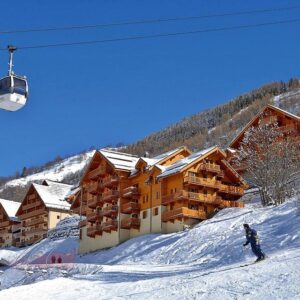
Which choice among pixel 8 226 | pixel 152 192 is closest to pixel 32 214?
pixel 8 226

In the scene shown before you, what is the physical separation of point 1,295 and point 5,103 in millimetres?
13867

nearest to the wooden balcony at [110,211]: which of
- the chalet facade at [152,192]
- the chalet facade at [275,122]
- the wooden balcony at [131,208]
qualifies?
the chalet facade at [152,192]

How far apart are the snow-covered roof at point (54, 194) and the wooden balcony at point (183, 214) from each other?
42014 millimetres

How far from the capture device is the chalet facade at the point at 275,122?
67062 mm

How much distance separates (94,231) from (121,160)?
811 centimetres

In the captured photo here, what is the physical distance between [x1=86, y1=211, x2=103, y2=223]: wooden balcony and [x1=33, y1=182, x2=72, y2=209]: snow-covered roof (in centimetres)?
2611

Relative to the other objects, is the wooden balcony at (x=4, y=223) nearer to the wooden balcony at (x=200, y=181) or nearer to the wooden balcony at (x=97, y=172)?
the wooden balcony at (x=97, y=172)

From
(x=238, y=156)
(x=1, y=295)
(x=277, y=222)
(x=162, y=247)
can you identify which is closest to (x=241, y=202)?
(x=238, y=156)

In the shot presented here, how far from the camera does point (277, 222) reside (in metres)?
40.1

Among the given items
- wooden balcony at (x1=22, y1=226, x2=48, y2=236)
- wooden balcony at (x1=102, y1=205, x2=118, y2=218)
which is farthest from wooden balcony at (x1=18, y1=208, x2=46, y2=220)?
wooden balcony at (x1=102, y1=205, x2=118, y2=218)

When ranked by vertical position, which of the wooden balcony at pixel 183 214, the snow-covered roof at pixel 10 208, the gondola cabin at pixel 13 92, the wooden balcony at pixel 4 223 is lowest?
the gondola cabin at pixel 13 92

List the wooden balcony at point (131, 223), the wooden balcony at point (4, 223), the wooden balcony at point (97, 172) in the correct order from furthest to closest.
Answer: the wooden balcony at point (4, 223), the wooden balcony at point (97, 172), the wooden balcony at point (131, 223)

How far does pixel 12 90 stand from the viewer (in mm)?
17641

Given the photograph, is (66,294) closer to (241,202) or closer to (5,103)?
(5,103)
